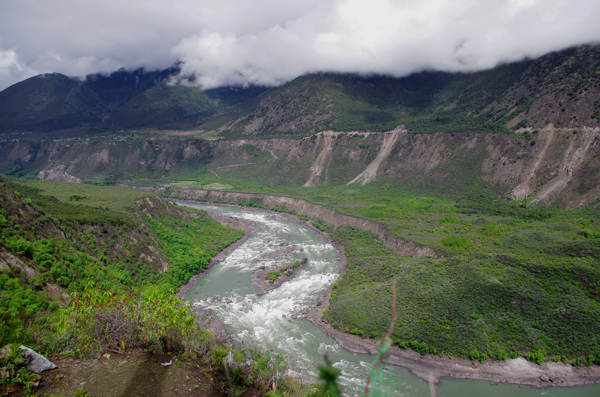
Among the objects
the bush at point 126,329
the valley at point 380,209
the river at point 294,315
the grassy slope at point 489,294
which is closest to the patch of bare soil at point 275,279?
the river at point 294,315

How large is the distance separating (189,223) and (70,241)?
31150 millimetres

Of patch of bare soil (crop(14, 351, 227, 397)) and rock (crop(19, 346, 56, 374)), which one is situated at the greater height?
rock (crop(19, 346, 56, 374))

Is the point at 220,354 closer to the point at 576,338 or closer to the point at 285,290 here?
the point at 285,290

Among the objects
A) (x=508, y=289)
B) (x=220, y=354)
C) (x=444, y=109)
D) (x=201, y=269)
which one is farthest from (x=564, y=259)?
(x=444, y=109)

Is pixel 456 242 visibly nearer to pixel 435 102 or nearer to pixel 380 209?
pixel 380 209

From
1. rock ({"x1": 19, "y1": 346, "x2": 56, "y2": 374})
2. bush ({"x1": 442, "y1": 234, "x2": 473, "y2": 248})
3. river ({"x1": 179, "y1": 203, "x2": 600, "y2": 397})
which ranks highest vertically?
rock ({"x1": 19, "y1": 346, "x2": 56, "y2": 374})

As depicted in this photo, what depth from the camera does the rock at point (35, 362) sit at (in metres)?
12.9

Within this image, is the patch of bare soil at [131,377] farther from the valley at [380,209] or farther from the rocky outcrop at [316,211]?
the rocky outcrop at [316,211]

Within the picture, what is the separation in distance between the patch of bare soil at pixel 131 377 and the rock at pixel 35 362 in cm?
25

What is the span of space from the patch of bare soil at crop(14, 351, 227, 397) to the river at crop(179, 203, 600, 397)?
26.4 ft

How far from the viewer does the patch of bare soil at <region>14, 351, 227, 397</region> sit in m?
13.5

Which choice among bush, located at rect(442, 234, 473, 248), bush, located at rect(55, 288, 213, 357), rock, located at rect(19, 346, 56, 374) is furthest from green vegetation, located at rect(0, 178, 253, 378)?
bush, located at rect(442, 234, 473, 248)

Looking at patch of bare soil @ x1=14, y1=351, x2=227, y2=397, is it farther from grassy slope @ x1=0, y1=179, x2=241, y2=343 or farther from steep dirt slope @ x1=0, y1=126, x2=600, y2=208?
steep dirt slope @ x1=0, y1=126, x2=600, y2=208

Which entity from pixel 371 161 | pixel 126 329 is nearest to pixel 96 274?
pixel 126 329
